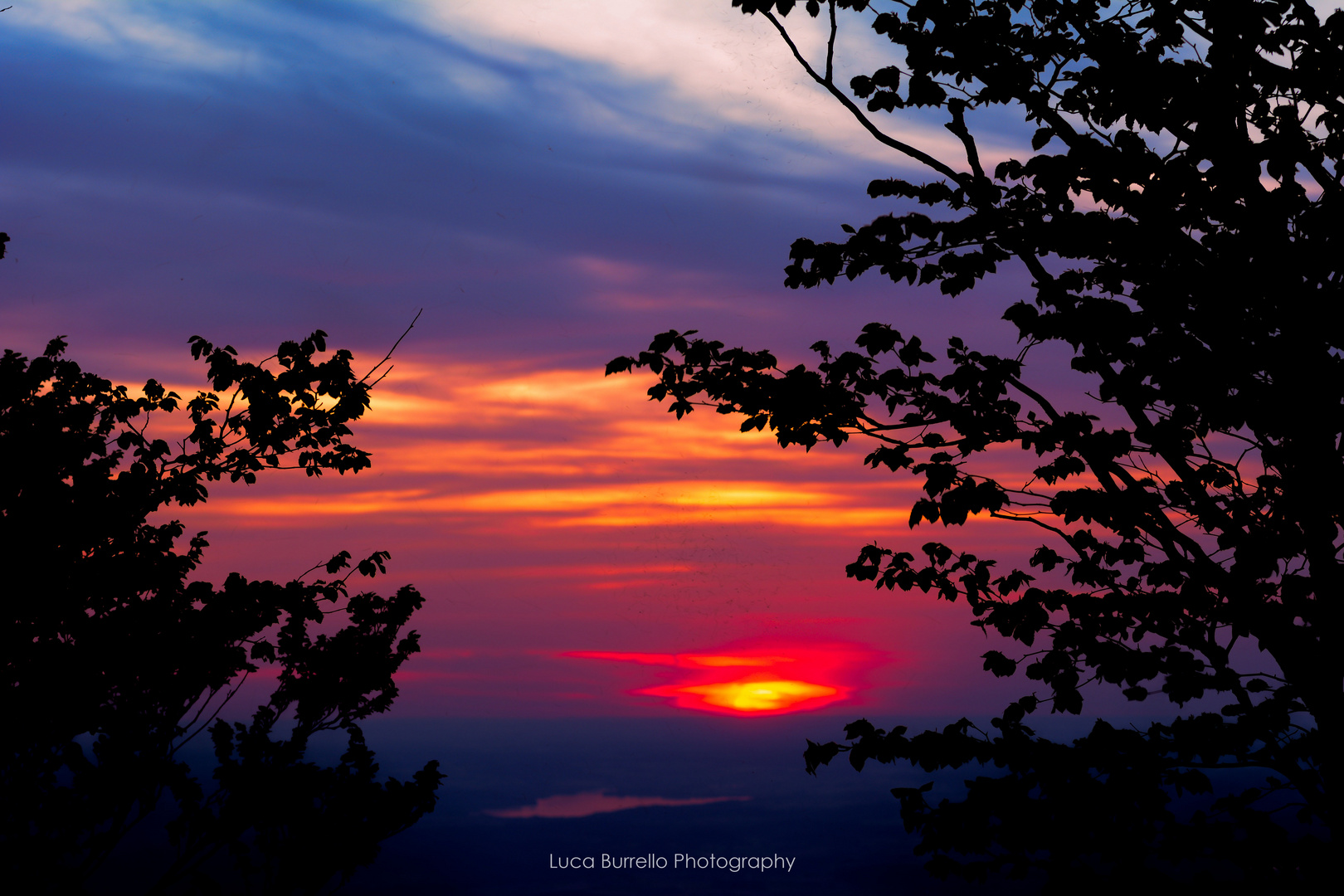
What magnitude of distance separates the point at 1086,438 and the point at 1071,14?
4.43 m

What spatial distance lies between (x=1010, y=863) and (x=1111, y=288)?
220 inches

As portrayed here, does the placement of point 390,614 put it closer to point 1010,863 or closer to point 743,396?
point 743,396

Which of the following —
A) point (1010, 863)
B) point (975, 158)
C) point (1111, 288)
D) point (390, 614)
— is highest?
point (975, 158)

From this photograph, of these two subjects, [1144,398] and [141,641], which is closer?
[1144,398]

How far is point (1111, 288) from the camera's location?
9.36 meters

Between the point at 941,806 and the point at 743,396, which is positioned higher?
the point at 743,396

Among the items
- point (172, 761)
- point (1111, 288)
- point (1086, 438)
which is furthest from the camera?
point (172, 761)

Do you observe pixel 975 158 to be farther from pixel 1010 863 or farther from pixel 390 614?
pixel 390 614

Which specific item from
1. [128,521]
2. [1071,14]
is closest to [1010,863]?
[1071,14]

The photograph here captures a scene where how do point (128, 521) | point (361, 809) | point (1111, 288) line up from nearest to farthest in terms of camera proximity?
point (1111, 288) < point (128, 521) < point (361, 809)

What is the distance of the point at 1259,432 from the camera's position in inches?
342

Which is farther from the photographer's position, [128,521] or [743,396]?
[128,521]

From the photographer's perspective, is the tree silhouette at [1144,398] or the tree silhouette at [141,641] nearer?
the tree silhouette at [1144,398]

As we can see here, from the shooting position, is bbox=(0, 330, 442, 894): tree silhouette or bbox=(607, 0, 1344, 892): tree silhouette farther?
bbox=(0, 330, 442, 894): tree silhouette
